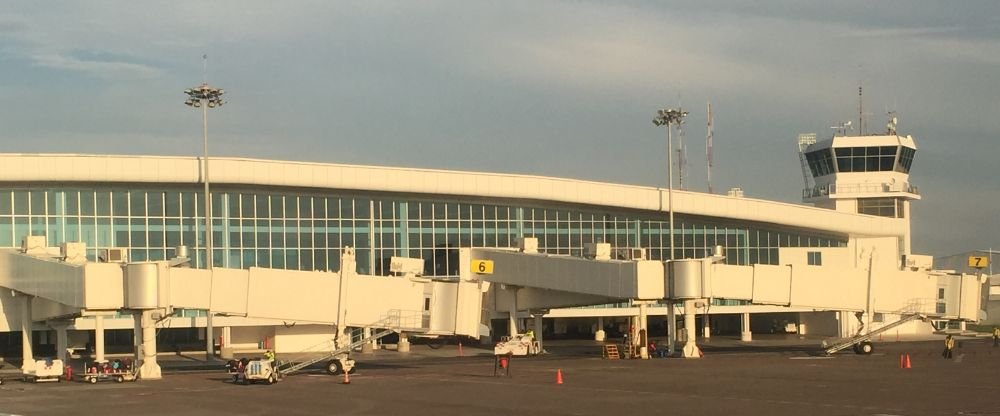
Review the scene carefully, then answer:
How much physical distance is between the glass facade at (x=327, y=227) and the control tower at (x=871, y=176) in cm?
1168

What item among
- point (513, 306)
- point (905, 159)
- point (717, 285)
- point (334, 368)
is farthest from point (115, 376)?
point (905, 159)

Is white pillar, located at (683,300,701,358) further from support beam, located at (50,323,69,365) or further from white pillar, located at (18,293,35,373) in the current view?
white pillar, located at (18,293,35,373)

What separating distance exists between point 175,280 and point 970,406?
36238 mm

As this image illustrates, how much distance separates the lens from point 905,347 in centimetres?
8381

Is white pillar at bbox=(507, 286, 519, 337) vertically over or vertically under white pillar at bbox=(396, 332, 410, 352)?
over

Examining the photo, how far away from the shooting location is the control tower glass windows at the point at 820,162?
378 feet

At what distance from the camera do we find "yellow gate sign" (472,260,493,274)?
79.9 metres

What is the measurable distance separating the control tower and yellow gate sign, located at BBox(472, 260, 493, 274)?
45581 millimetres

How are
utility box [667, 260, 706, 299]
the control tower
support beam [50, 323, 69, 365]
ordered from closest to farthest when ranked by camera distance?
support beam [50, 323, 69, 365] < utility box [667, 260, 706, 299] < the control tower

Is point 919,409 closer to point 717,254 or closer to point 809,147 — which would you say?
point 717,254

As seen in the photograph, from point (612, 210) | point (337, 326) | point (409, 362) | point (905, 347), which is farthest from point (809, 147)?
point (337, 326)

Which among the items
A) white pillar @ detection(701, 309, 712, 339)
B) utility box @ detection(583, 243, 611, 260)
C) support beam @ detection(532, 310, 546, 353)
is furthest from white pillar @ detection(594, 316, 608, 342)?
utility box @ detection(583, 243, 611, 260)

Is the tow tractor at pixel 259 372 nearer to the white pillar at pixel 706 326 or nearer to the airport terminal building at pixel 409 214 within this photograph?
the airport terminal building at pixel 409 214

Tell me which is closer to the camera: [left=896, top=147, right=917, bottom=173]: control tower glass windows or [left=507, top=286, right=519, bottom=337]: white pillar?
[left=507, top=286, right=519, bottom=337]: white pillar
